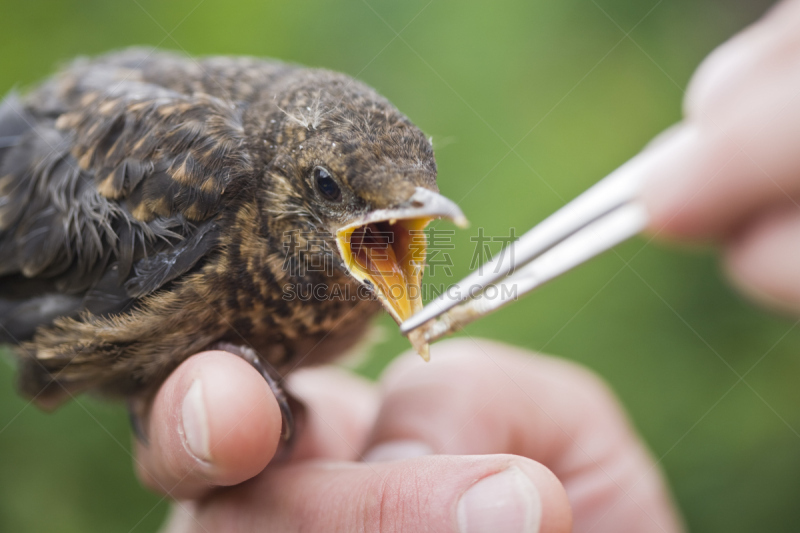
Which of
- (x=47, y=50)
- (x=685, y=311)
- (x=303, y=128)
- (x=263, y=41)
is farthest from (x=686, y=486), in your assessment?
(x=47, y=50)

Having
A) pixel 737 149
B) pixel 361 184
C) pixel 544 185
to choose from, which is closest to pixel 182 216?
pixel 361 184

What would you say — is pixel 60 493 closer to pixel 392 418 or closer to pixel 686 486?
pixel 392 418

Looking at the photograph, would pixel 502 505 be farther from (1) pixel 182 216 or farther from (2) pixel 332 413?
(2) pixel 332 413

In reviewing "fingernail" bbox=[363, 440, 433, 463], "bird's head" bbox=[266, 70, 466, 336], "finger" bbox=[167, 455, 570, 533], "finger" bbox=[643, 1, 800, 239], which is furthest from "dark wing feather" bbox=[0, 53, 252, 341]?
"finger" bbox=[643, 1, 800, 239]

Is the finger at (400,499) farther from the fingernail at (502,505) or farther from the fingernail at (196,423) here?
the fingernail at (196,423)

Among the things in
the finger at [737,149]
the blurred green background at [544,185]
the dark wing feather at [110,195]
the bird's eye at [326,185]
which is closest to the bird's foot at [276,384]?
the dark wing feather at [110,195]
